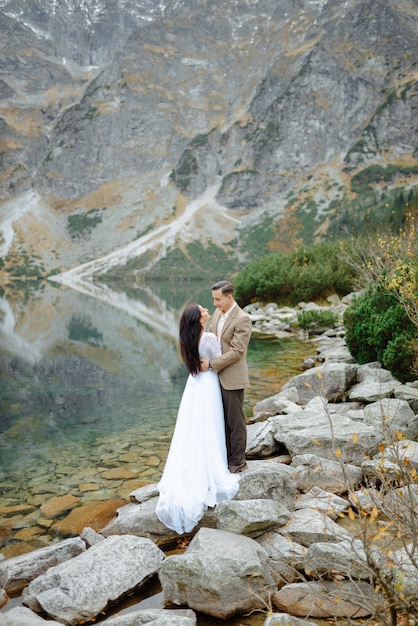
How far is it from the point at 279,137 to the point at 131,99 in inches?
2457

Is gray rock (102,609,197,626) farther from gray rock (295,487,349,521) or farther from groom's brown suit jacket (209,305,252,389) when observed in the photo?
groom's brown suit jacket (209,305,252,389)

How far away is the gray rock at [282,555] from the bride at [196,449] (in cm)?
80

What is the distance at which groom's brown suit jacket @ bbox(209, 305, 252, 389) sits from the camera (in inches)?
241

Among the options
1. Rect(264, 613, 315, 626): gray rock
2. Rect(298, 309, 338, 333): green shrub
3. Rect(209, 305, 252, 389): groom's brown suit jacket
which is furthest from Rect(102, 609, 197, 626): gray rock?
Rect(298, 309, 338, 333): green shrub

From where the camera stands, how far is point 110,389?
15305mm

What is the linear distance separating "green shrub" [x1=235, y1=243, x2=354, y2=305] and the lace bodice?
2399cm

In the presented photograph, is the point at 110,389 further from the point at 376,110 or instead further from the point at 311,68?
the point at 311,68

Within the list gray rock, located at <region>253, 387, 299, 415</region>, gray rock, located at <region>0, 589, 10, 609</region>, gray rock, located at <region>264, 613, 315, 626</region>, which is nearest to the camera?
gray rock, located at <region>264, 613, 315, 626</region>

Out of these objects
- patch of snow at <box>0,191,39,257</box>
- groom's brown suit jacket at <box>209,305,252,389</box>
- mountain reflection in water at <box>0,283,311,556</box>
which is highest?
patch of snow at <box>0,191,39,257</box>

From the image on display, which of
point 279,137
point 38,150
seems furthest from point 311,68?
point 38,150

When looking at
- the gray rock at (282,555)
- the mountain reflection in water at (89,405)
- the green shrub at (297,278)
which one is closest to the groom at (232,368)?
the gray rock at (282,555)

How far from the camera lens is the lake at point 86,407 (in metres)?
7.84

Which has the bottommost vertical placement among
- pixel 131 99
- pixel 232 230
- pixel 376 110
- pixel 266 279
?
pixel 266 279

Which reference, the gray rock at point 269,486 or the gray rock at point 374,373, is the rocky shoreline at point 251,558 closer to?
the gray rock at point 269,486
